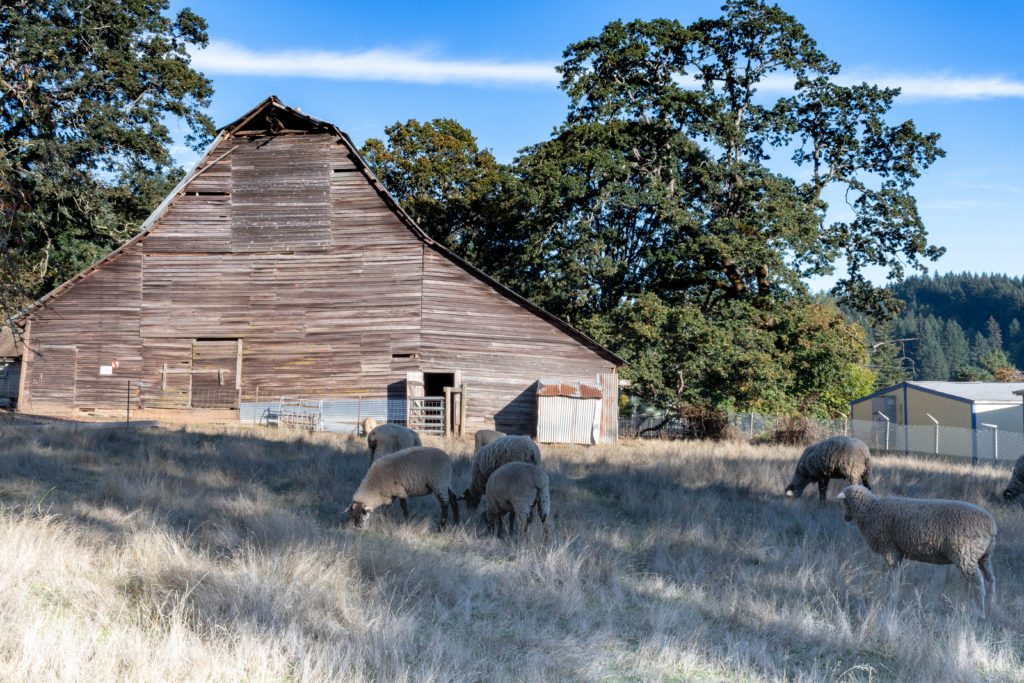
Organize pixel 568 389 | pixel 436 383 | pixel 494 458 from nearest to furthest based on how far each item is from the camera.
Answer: pixel 494 458 < pixel 568 389 < pixel 436 383

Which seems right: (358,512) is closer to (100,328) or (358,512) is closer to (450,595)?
(450,595)

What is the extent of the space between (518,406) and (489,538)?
54.0ft

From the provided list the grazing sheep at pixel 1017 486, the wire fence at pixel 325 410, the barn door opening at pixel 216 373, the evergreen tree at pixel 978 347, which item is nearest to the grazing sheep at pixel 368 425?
the wire fence at pixel 325 410

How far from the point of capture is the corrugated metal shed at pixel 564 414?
24.9 metres

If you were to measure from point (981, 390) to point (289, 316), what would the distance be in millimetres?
33836

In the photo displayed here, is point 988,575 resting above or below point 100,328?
below

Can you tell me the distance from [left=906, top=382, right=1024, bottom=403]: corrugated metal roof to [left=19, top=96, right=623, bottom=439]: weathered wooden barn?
2145cm

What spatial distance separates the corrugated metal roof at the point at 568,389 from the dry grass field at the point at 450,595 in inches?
514

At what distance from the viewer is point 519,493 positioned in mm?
9055

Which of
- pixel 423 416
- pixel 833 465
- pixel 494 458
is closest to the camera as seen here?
pixel 494 458

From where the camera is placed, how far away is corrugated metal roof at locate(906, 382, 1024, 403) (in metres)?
34.8

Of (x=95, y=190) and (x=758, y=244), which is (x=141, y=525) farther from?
(x=95, y=190)

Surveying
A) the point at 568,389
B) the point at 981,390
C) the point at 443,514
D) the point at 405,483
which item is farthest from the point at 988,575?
the point at 981,390

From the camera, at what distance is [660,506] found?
38.3 feet
